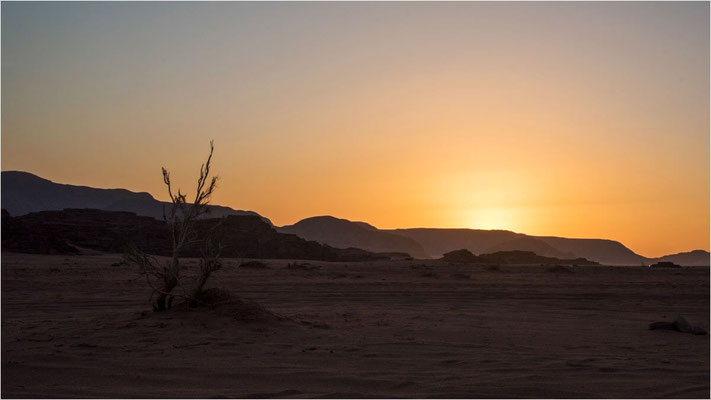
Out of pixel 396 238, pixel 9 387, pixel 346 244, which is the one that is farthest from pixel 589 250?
pixel 9 387

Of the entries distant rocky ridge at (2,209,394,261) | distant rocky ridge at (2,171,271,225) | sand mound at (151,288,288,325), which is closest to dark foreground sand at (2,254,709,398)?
sand mound at (151,288,288,325)

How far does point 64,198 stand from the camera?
17738 centimetres

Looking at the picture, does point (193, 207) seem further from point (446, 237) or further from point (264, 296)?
point (446, 237)

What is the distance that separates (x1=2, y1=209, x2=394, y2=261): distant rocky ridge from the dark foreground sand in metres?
34.0

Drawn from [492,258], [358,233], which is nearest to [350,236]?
[358,233]

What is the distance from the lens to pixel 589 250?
187500mm

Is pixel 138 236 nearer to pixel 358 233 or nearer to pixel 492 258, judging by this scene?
pixel 492 258

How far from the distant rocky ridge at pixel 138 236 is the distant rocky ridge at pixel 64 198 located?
99522 millimetres

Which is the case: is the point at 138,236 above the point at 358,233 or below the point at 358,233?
below

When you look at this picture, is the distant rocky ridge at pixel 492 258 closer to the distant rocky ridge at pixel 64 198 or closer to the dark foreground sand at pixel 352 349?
the dark foreground sand at pixel 352 349

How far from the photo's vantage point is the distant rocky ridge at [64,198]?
16762 centimetres

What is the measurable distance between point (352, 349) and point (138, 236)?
173 ft

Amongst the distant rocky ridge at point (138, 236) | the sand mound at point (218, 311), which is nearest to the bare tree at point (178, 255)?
the sand mound at point (218, 311)

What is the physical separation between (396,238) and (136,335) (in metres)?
147
